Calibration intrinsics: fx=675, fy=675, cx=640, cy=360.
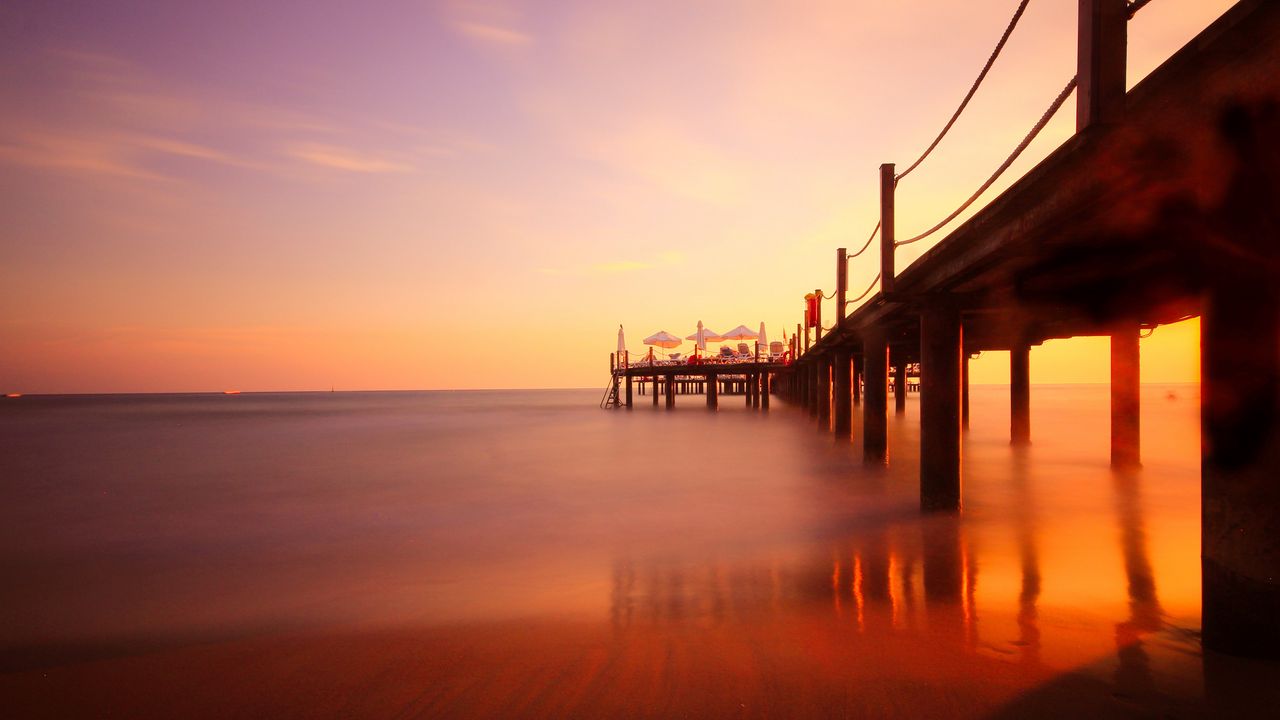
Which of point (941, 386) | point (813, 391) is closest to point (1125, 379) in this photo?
point (941, 386)

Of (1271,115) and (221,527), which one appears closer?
(1271,115)

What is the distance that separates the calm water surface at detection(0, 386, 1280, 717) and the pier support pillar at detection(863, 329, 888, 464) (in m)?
0.96

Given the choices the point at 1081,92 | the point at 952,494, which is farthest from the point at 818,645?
the point at 952,494

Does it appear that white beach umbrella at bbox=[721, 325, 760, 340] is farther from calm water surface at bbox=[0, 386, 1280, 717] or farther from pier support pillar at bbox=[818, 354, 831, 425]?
calm water surface at bbox=[0, 386, 1280, 717]

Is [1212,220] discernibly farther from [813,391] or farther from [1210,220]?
[813,391]

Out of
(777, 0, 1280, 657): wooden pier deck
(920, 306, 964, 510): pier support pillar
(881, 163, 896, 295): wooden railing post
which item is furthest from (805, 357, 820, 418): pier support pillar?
(777, 0, 1280, 657): wooden pier deck

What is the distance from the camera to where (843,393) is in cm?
1616

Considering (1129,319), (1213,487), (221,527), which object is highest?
(1129,319)

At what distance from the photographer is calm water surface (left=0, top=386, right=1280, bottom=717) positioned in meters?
3.51

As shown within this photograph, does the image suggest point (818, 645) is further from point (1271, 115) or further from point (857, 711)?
point (1271, 115)

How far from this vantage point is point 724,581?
5.65 meters

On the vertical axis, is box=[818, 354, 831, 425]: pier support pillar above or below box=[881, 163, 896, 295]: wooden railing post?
below

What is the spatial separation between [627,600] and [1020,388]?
13.0 meters

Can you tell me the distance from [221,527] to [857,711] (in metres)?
9.00
